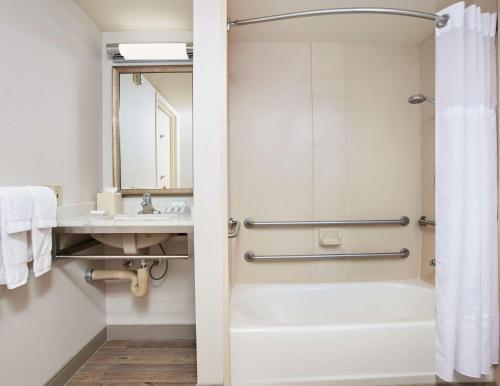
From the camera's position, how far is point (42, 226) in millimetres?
1195

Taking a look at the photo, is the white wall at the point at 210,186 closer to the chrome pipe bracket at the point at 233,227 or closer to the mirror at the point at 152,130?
the chrome pipe bracket at the point at 233,227

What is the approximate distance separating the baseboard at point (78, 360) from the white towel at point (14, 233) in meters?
0.69

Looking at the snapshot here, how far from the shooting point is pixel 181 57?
1.75 m

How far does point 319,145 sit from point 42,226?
5.73ft

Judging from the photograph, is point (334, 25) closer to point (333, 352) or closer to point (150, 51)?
point (150, 51)

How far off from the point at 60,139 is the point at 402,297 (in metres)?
2.50

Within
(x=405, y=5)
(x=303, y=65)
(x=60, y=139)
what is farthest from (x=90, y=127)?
(x=405, y=5)

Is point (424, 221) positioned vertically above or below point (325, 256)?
above

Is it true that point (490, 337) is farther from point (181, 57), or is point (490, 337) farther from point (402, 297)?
point (181, 57)

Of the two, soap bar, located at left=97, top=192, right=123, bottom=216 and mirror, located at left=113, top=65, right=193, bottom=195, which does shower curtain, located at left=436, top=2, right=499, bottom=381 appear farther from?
soap bar, located at left=97, top=192, right=123, bottom=216

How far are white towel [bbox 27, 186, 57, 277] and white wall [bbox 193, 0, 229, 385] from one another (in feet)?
2.34

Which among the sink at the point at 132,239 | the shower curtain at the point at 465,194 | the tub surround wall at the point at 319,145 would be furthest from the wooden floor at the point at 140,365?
the shower curtain at the point at 465,194

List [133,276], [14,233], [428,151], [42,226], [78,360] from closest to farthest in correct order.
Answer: [14,233] < [42,226] < [78,360] < [133,276] < [428,151]

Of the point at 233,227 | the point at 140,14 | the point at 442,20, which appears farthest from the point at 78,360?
the point at 442,20
